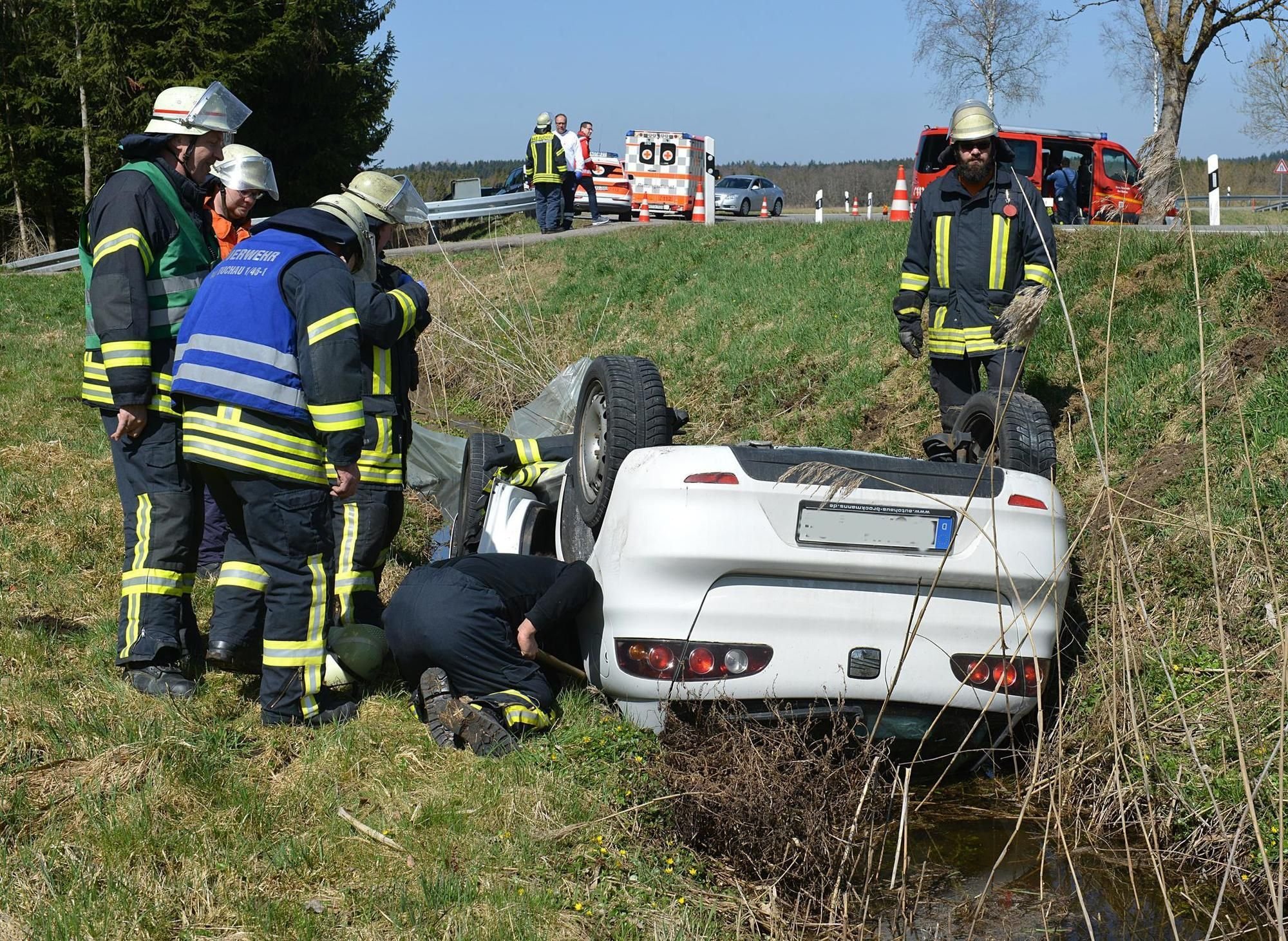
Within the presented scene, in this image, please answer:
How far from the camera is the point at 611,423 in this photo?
4227 millimetres

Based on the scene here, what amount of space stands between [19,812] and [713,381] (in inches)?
285

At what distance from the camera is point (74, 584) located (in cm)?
554

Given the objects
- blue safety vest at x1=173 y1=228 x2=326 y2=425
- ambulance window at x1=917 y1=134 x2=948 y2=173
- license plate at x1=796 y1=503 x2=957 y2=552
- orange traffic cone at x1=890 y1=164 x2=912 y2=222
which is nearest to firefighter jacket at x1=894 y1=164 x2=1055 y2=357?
license plate at x1=796 y1=503 x2=957 y2=552

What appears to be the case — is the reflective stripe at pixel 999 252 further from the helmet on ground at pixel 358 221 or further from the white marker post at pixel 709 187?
the white marker post at pixel 709 187

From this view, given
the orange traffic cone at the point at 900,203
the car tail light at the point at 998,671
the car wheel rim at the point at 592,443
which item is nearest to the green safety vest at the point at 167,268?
the car wheel rim at the point at 592,443

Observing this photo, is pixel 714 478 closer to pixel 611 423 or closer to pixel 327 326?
pixel 611 423

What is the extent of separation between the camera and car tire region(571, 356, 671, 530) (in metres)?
4.19

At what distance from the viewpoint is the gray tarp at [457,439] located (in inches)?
265

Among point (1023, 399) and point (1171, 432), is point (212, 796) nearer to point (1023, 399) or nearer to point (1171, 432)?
point (1023, 399)

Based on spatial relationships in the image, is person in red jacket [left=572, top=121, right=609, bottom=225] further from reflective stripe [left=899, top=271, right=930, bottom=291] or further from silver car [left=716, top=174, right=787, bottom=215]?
reflective stripe [left=899, top=271, right=930, bottom=291]

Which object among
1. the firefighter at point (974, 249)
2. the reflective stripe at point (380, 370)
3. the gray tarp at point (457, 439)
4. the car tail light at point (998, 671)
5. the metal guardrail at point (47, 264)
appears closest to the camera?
the car tail light at point (998, 671)

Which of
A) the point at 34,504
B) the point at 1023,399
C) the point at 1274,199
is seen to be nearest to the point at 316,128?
the point at 34,504

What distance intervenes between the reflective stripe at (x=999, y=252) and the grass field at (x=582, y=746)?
2.57 feet

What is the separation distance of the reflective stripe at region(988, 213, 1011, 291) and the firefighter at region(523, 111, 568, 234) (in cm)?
→ 1377
